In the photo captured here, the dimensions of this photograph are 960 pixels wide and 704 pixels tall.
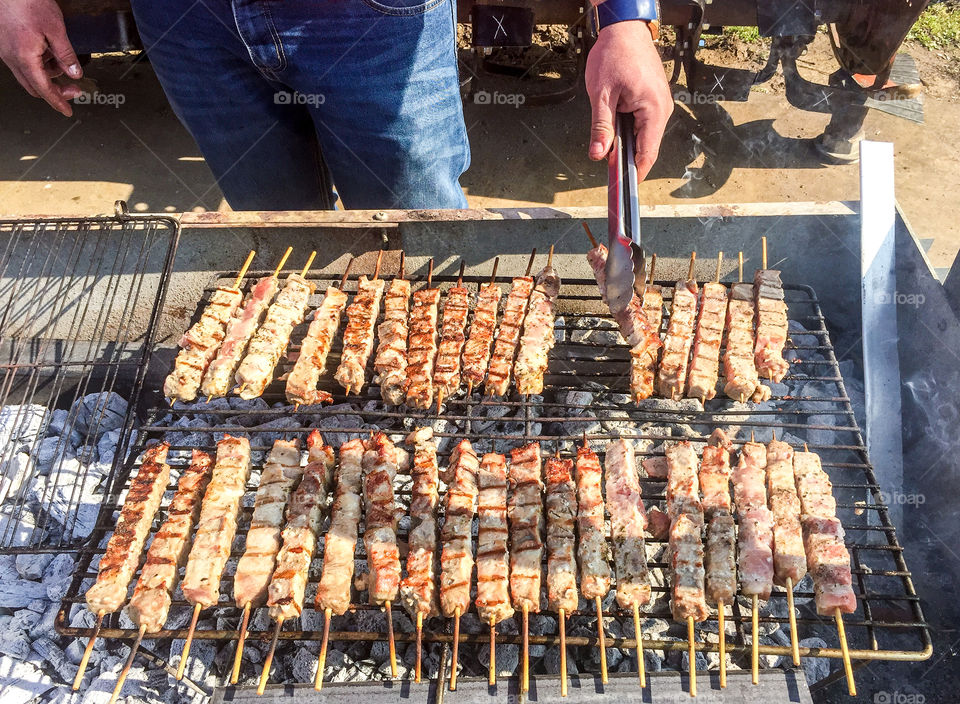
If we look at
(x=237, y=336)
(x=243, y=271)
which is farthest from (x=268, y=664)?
(x=243, y=271)

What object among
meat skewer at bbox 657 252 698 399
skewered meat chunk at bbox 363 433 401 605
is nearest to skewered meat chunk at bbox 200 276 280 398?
skewered meat chunk at bbox 363 433 401 605

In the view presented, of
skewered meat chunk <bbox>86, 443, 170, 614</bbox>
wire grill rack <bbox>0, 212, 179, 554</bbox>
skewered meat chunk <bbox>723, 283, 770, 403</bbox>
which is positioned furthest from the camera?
wire grill rack <bbox>0, 212, 179, 554</bbox>

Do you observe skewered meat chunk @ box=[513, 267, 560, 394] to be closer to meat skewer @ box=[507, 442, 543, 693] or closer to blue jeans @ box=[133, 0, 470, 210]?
meat skewer @ box=[507, 442, 543, 693]

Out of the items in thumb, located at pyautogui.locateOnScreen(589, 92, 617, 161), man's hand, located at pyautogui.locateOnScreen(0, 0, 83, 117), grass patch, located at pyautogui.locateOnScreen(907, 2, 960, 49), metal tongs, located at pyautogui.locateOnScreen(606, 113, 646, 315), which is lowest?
grass patch, located at pyautogui.locateOnScreen(907, 2, 960, 49)

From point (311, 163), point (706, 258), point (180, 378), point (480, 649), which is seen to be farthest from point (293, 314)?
point (706, 258)

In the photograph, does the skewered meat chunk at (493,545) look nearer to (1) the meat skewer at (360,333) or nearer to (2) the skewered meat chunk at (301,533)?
(2) the skewered meat chunk at (301,533)

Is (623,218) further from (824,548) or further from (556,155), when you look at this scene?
(556,155)
